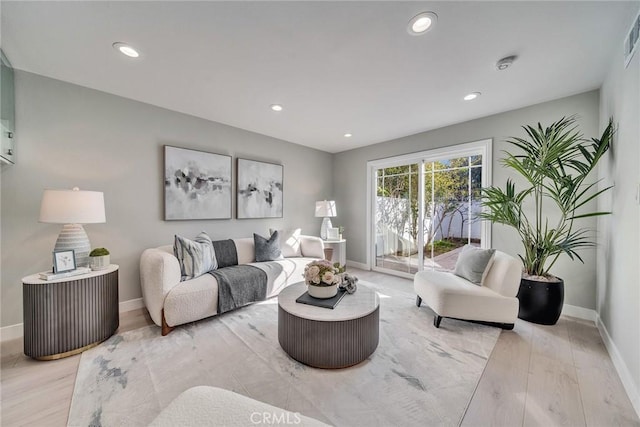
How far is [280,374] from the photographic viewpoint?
1.73 metres

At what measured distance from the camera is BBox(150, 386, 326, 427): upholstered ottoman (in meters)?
0.64

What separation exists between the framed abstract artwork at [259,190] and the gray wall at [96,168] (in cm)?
27

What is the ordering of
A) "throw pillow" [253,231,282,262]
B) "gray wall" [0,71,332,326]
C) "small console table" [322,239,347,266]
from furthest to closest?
"small console table" [322,239,347,266] < "throw pillow" [253,231,282,262] < "gray wall" [0,71,332,326]

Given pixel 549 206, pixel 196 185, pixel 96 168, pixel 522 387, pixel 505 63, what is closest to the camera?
pixel 522 387

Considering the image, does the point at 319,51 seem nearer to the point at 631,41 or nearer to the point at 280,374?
the point at 631,41

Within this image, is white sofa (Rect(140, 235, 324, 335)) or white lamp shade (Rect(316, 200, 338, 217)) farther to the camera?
white lamp shade (Rect(316, 200, 338, 217))

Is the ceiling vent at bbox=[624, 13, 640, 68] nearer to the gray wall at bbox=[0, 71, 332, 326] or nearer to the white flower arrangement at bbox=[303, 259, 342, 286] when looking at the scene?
the white flower arrangement at bbox=[303, 259, 342, 286]

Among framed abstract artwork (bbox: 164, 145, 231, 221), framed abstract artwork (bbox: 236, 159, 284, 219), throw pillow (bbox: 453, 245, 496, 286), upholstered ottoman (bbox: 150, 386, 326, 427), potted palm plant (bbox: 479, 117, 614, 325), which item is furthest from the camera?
framed abstract artwork (bbox: 236, 159, 284, 219)

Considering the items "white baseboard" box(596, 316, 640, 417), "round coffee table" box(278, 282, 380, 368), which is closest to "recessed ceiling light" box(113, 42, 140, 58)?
"round coffee table" box(278, 282, 380, 368)

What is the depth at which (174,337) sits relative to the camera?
2230 millimetres

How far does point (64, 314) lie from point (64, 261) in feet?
1.37

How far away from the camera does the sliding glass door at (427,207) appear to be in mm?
3490

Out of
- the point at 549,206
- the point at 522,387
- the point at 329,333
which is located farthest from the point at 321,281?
the point at 549,206

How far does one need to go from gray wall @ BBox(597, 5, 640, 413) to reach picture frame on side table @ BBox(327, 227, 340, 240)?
11.0ft
